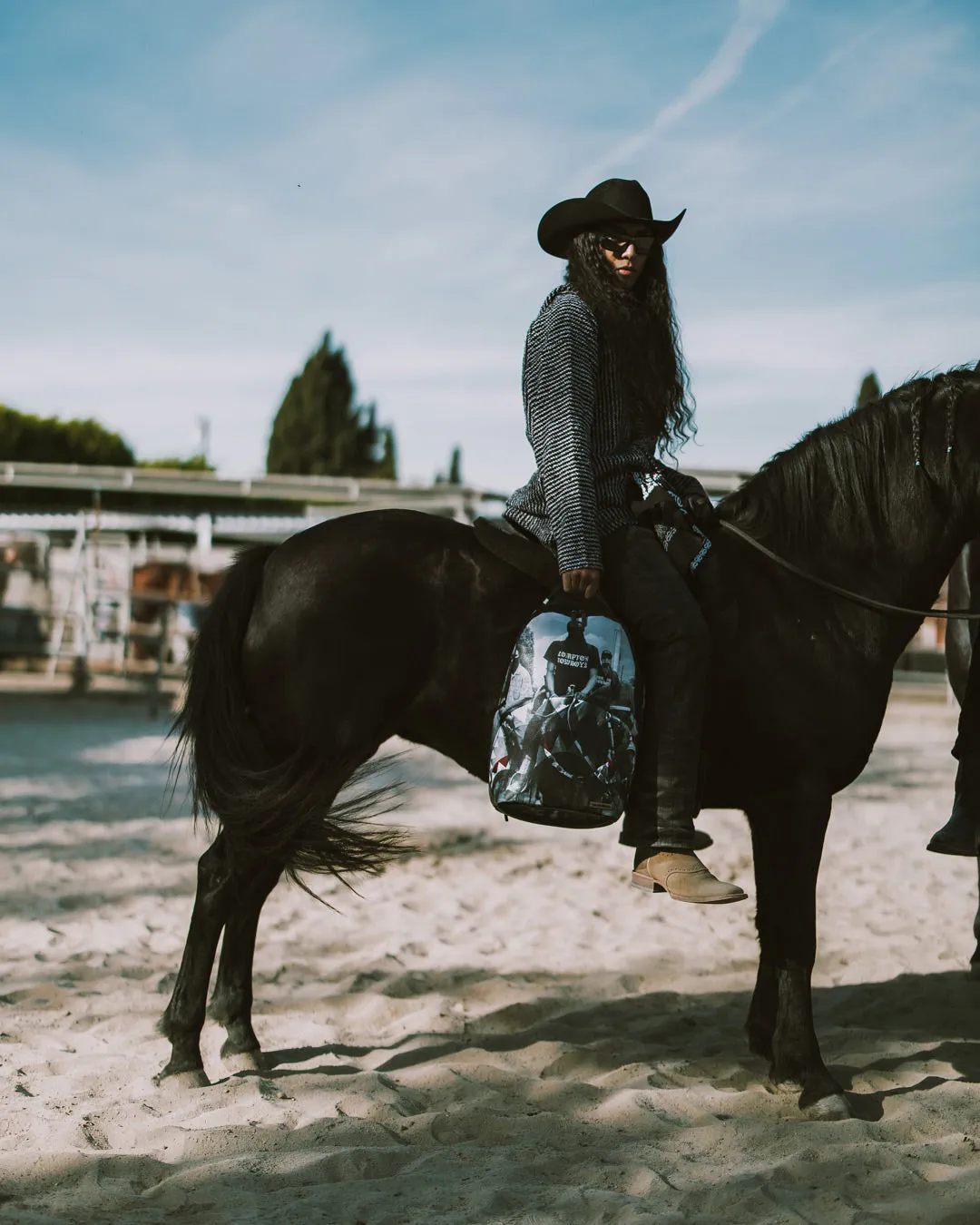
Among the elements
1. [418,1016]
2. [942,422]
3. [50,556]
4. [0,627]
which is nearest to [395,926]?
[418,1016]

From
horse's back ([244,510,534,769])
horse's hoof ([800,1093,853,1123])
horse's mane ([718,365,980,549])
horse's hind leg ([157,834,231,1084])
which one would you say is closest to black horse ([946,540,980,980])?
horse's mane ([718,365,980,549])

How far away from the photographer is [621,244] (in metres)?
3.42

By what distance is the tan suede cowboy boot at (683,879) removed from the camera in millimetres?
3172

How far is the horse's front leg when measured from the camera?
133 inches

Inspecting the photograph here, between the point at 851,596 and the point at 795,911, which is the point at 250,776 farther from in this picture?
the point at 851,596

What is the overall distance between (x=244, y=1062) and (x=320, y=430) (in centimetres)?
5317

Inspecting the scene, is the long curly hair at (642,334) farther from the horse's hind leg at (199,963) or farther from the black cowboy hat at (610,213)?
the horse's hind leg at (199,963)

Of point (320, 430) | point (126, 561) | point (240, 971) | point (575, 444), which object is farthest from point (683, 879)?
point (320, 430)

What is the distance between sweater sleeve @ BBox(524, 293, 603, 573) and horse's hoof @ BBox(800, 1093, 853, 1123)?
1.57 metres

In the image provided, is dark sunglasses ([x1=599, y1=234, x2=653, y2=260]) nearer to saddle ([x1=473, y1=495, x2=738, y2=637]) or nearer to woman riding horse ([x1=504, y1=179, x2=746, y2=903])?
woman riding horse ([x1=504, y1=179, x2=746, y2=903])

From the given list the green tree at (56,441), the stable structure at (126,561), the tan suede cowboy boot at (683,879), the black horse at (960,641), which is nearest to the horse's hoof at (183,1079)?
the tan suede cowboy boot at (683,879)

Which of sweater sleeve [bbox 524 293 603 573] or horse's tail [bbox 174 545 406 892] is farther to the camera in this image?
horse's tail [bbox 174 545 406 892]

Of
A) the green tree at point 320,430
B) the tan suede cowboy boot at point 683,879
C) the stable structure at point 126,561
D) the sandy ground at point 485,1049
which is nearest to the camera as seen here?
the sandy ground at point 485,1049

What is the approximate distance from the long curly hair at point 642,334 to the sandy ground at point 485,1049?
1.62 m
